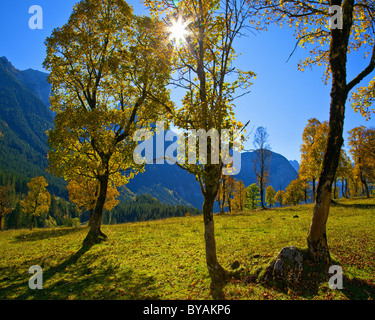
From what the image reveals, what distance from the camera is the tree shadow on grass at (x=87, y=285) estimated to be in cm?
874

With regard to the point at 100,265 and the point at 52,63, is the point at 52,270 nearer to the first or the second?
the point at 100,265

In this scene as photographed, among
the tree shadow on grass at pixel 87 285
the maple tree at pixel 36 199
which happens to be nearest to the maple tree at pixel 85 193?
the maple tree at pixel 36 199

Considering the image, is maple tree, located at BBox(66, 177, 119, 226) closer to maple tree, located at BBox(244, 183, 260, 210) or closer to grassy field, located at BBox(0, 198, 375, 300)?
grassy field, located at BBox(0, 198, 375, 300)

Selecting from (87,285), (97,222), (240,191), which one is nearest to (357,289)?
(87,285)

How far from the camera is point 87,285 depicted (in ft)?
32.7

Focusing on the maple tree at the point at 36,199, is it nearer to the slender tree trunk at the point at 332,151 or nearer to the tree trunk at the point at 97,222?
the tree trunk at the point at 97,222

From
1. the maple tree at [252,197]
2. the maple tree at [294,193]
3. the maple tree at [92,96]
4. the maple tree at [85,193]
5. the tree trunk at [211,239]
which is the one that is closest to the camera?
the tree trunk at [211,239]

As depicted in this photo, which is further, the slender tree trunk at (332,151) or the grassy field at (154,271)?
the slender tree trunk at (332,151)

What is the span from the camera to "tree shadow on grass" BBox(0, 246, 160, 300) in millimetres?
8742

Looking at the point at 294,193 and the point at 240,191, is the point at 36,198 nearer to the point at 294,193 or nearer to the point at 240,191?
the point at 240,191

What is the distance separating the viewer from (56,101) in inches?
795
